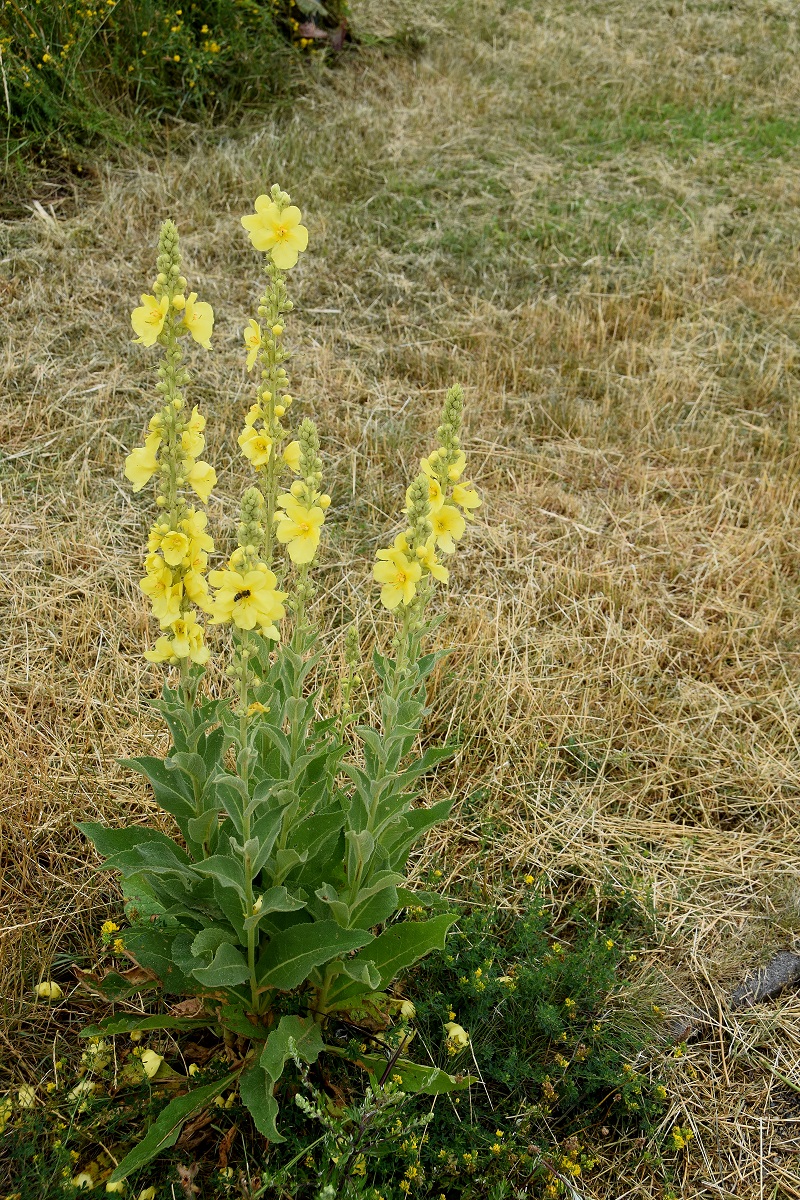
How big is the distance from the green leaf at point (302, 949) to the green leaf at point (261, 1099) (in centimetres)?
18

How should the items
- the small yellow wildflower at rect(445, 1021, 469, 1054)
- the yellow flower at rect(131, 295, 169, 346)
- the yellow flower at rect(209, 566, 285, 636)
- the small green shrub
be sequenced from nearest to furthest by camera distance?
1. the yellow flower at rect(209, 566, 285, 636)
2. the yellow flower at rect(131, 295, 169, 346)
3. the small yellow wildflower at rect(445, 1021, 469, 1054)
4. the small green shrub

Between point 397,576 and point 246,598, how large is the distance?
1.02 ft

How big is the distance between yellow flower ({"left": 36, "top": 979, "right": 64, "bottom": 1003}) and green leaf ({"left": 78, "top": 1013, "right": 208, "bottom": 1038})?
16 cm

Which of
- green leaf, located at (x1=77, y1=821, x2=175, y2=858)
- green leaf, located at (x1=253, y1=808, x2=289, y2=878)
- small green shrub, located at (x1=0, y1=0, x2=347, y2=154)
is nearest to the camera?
green leaf, located at (x1=253, y1=808, x2=289, y2=878)

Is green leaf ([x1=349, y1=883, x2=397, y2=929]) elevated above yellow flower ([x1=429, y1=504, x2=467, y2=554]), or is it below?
below

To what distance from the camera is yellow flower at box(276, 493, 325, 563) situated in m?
1.72

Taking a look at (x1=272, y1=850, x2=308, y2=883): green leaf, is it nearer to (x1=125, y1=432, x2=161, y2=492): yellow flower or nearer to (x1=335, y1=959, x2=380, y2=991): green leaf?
(x1=335, y1=959, x2=380, y2=991): green leaf

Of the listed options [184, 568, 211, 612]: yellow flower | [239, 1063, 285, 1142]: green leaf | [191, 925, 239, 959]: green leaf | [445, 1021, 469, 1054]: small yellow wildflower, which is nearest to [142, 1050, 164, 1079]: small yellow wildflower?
[239, 1063, 285, 1142]: green leaf

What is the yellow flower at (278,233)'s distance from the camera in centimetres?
171

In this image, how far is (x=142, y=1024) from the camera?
196 centimetres

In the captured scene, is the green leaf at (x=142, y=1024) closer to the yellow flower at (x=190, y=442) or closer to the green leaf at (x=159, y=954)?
the green leaf at (x=159, y=954)

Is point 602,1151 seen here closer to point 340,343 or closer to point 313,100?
point 340,343

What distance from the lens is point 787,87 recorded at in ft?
24.6

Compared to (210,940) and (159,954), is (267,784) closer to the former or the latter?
(210,940)
